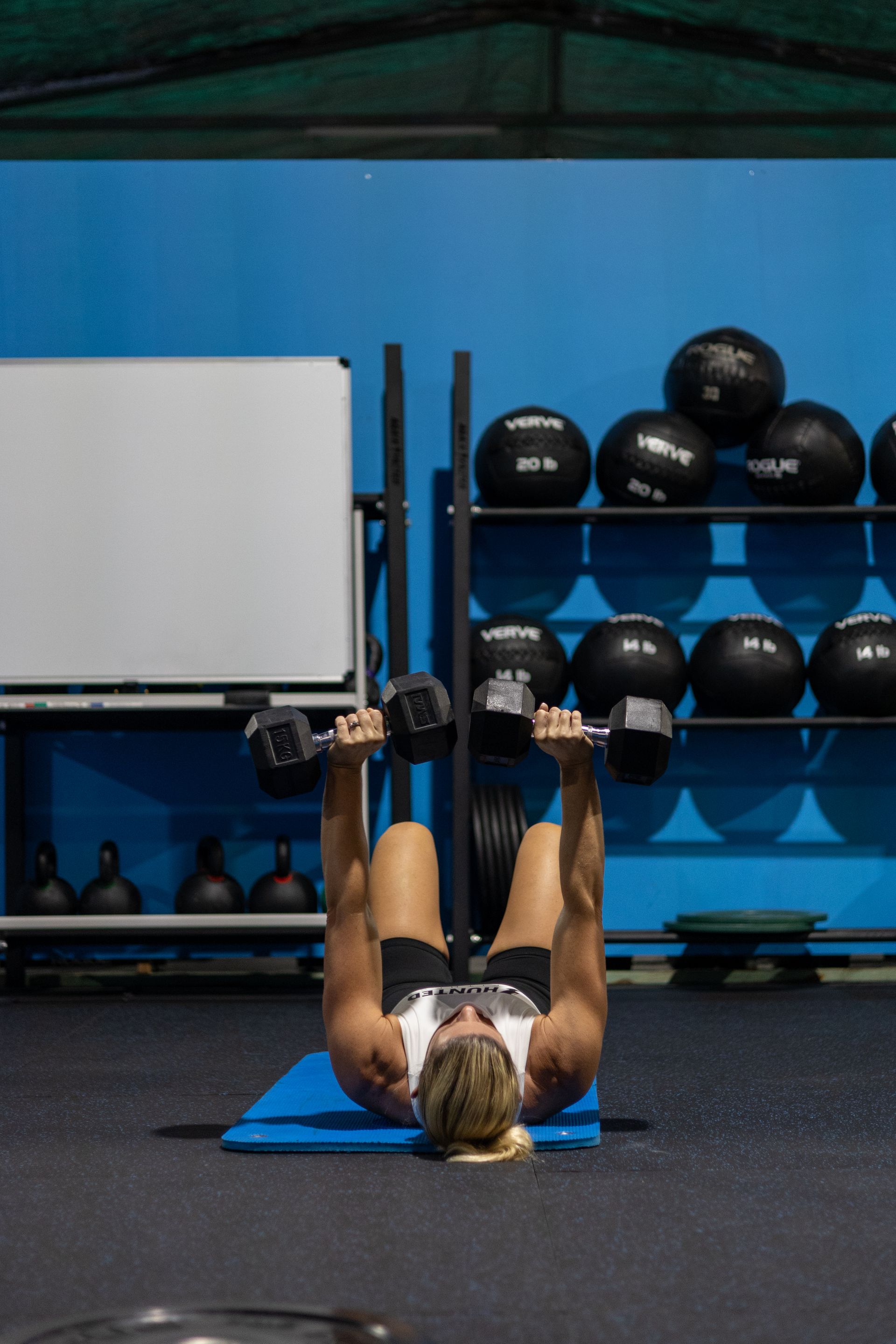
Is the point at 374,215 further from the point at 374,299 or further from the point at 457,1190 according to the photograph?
the point at 457,1190

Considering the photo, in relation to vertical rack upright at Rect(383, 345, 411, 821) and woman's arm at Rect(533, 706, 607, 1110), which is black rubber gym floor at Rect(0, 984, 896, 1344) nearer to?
woman's arm at Rect(533, 706, 607, 1110)

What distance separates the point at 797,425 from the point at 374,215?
1.97 metres

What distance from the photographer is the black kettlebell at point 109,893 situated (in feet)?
14.6

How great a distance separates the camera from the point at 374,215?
5.11 meters

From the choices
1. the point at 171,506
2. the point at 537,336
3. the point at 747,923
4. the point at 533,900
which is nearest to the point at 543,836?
the point at 533,900

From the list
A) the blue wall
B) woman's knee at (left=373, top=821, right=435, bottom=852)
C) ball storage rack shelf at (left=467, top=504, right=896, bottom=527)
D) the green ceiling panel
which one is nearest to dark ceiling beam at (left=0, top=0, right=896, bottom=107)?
the green ceiling panel

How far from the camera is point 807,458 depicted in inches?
177

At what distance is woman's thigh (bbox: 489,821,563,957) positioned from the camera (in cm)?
286

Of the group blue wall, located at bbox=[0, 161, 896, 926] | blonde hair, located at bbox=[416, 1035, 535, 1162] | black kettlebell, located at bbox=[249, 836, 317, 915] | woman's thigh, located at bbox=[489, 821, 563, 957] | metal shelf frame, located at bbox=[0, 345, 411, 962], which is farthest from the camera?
blue wall, located at bbox=[0, 161, 896, 926]

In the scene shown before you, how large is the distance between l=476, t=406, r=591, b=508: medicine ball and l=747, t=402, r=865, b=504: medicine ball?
662 mm

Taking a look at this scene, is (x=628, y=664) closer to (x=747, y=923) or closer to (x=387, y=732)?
(x=747, y=923)

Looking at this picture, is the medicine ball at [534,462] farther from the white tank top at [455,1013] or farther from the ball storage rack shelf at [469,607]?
the white tank top at [455,1013]

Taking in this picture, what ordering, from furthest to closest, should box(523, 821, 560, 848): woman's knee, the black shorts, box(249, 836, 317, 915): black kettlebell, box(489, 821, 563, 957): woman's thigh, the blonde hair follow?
1. box(249, 836, 317, 915): black kettlebell
2. box(523, 821, 560, 848): woman's knee
3. box(489, 821, 563, 957): woman's thigh
4. the black shorts
5. the blonde hair

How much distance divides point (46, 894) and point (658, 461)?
2735 mm
